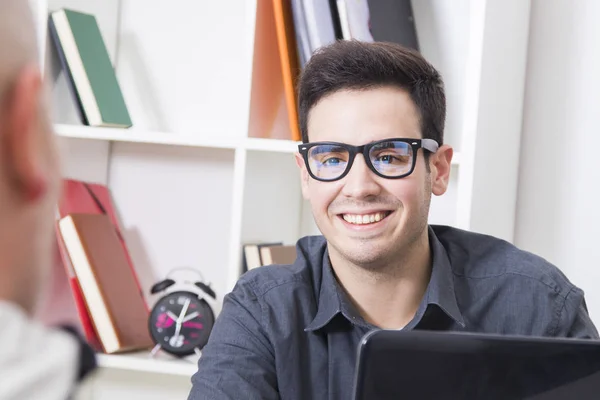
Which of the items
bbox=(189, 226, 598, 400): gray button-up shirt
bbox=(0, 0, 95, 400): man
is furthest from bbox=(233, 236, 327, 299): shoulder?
bbox=(0, 0, 95, 400): man

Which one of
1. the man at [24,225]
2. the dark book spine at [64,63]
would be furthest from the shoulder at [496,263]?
the man at [24,225]

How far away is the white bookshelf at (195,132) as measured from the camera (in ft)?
Result: 6.89

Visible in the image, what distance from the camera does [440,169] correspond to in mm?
1705

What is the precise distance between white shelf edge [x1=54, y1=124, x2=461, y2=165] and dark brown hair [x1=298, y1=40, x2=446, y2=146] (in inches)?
8.4

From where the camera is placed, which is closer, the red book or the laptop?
the laptop

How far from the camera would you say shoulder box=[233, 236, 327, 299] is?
158cm

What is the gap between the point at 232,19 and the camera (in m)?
2.31

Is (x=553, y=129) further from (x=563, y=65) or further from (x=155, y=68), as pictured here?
(x=155, y=68)

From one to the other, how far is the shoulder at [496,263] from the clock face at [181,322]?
648 millimetres

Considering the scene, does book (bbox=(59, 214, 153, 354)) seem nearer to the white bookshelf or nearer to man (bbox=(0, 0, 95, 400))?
the white bookshelf

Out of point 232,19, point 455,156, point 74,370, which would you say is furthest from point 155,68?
point 74,370

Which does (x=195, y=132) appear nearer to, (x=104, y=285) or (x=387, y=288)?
(x=104, y=285)

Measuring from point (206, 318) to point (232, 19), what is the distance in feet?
2.68

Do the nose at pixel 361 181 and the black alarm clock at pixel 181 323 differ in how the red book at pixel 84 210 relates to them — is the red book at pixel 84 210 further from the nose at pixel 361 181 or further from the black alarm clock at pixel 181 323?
the nose at pixel 361 181
